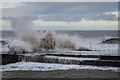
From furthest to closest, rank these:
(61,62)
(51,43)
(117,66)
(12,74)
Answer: (51,43), (61,62), (117,66), (12,74)

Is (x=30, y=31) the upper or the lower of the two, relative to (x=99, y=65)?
upper

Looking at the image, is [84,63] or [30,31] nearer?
[84,63]

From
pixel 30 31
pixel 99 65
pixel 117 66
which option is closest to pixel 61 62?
pixel 99 65

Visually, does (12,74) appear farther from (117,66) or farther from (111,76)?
(117,66)

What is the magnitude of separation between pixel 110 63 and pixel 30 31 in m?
15.1

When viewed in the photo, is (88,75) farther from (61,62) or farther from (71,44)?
(71,44)

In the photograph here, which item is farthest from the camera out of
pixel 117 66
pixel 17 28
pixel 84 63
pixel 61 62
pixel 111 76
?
pixel 17 28

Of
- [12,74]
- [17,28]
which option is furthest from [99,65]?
[17,28]

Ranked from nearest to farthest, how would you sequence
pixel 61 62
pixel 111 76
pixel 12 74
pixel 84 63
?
pixel 111 76 → pixel 12 74 → pixel 84 63 → pixel 61 62

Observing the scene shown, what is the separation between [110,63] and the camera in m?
10.3

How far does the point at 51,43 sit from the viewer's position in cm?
2267

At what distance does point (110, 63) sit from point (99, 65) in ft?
1.73

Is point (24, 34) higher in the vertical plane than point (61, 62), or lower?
higher

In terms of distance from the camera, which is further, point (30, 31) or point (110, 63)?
point (30, 31)
